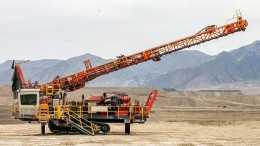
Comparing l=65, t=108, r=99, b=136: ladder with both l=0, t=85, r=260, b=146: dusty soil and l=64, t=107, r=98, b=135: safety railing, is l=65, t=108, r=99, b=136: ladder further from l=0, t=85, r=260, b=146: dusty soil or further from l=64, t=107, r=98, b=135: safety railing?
l=0, t=85, r=260, b=146: dusty soil

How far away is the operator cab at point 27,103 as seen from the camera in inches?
1435

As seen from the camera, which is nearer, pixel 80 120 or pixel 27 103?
pixel 80 120

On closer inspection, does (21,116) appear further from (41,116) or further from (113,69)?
(113,69)

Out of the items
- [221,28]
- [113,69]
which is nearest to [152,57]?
[113,69]

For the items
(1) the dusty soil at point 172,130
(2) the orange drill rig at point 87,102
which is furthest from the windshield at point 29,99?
(1) the dusty soil at point 172,130

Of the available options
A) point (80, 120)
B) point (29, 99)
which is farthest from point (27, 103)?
point (80, 120)

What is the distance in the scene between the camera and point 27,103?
3666 centimetres

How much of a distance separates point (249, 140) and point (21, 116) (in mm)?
15337

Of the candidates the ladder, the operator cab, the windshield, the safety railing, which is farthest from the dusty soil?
the windshield

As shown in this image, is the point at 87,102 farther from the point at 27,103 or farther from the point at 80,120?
the point at 27,103

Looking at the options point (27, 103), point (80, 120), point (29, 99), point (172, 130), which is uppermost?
point (29, 99)

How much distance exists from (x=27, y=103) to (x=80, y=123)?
12.9 feet

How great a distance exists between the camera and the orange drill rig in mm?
36406

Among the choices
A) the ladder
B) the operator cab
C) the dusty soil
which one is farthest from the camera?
the operator cab
